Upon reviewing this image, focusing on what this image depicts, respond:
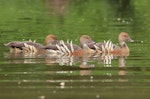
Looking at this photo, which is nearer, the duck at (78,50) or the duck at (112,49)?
the duck at (78,50)

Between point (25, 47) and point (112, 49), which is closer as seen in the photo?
point (112, 49)

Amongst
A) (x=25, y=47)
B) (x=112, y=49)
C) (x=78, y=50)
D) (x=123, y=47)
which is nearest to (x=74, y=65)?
(x=78, y=50)

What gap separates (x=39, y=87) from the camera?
16.3 meters

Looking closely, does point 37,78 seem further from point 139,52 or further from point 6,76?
point 139,52

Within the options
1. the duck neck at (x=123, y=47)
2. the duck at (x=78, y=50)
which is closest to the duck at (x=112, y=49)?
the duck neck at (x=123, y=47)

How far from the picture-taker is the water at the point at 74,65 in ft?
51.7

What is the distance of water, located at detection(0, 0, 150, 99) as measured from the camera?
15.8 meters

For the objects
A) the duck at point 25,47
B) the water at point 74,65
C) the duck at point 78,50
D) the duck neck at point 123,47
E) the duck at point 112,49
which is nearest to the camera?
the water at point 74,65

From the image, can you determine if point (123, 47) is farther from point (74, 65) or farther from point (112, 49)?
point (74, 65)

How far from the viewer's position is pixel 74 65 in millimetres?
20250

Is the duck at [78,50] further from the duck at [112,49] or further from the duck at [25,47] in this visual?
the duck at [25,47]

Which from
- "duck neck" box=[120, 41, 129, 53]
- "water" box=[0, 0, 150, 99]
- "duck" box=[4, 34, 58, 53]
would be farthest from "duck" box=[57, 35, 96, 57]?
"duck neck" box=[120, 41, 129, 53]

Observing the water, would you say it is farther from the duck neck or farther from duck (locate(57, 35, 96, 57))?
duck (locate(57, 35, 96, 57))

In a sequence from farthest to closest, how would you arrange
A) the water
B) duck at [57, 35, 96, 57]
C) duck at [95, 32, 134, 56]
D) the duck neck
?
1. the duck neck
2. duck at [95, 32, 134, 56]
3. duck at [57, 35, 96, 57]
4. the water
